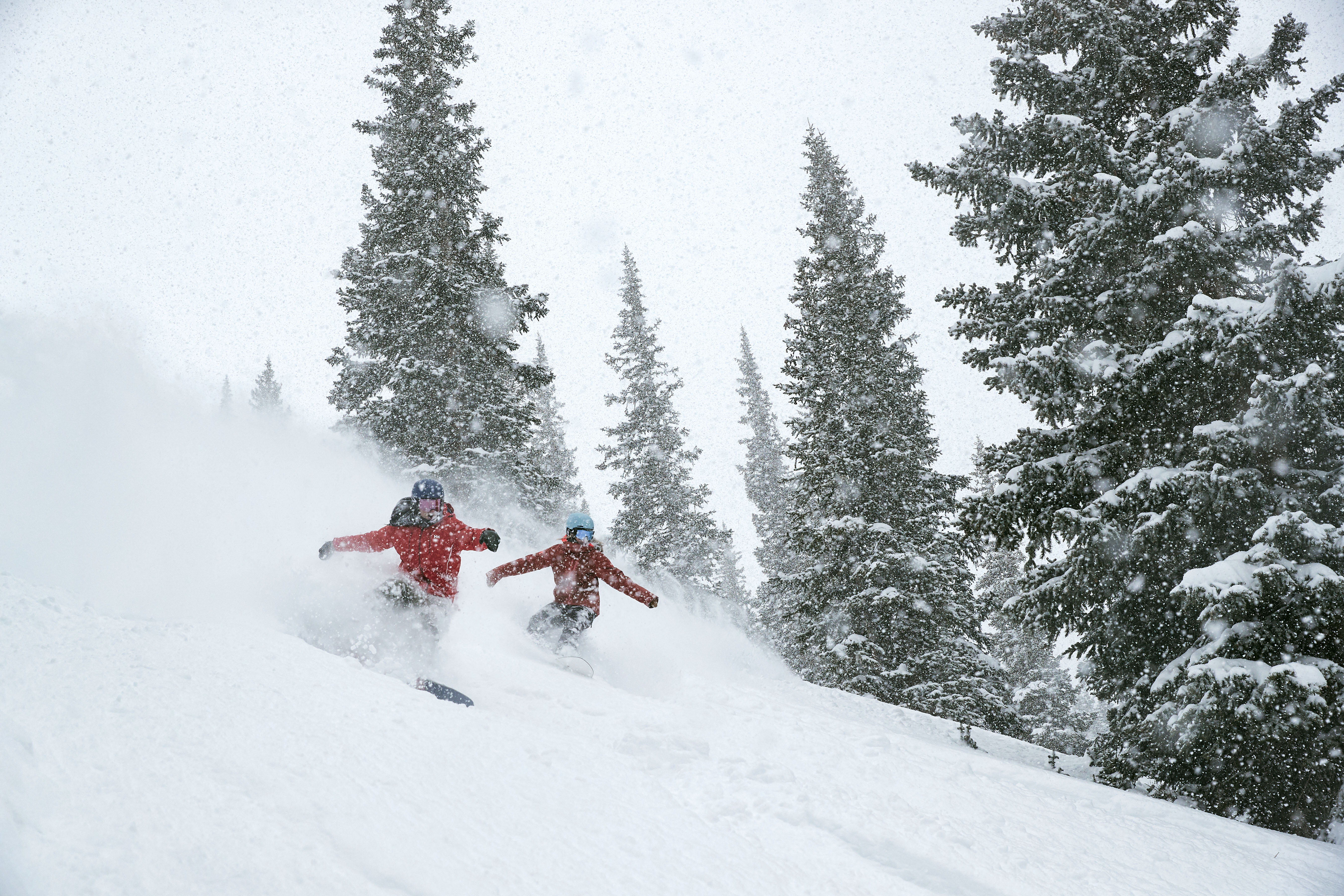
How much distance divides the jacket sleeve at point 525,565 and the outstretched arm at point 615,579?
0.57 metres

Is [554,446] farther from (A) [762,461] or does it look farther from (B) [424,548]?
(B) [424,548]

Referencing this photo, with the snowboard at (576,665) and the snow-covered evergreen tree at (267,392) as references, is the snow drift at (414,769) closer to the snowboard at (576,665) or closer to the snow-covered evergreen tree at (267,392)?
the snowboard at (576,665)

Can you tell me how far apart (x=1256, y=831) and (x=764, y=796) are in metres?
3.96

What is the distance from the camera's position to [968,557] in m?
9.56

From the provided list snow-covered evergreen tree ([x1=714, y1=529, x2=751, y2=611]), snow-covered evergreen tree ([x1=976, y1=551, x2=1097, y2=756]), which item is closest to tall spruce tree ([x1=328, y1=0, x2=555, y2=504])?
snow-covered evergreen tree ([x1=714, y1=529, x2=751, y2=611])

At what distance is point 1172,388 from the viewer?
766 cm

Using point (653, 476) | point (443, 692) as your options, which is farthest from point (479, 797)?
point (653, 476)

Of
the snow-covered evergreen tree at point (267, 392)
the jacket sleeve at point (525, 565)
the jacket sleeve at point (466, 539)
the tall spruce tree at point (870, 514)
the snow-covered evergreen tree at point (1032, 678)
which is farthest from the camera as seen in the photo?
the snow-covered evergreen tree at point (267, 392)

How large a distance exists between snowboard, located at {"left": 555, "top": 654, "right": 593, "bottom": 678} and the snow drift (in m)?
0.17

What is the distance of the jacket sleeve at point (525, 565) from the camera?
339 inches

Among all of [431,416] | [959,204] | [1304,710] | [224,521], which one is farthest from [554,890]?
[431,416]

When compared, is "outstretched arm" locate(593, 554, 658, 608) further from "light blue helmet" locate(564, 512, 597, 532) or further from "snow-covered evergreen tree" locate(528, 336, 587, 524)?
"snow-covered evergreen tree" locate(528, 336, 587, 524)

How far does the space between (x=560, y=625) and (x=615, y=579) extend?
2.89 feet

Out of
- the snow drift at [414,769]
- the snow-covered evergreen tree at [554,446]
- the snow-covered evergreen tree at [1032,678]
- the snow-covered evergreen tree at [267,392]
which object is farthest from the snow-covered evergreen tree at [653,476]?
the snow-covered evergreen tree at [267,392]
